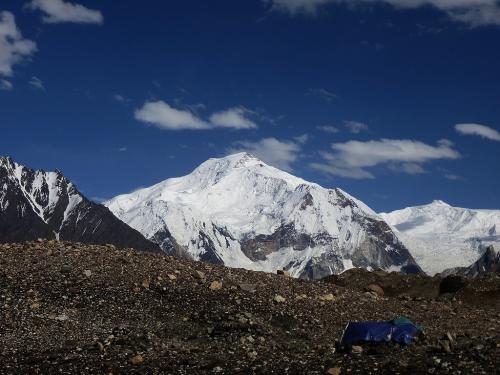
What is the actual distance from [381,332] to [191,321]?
8524 millimetres

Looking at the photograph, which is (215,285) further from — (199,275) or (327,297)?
(327,297)

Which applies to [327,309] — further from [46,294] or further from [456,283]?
[456,283]

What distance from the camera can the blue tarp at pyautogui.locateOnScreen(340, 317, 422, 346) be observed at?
24.7m

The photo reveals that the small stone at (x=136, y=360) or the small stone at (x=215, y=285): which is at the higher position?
the small stone at (x=215, y=285)

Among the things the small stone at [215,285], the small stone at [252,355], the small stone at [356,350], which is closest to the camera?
the small stone at [356,350]

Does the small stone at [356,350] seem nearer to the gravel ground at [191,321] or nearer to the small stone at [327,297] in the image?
the gravel ground at [191,321]

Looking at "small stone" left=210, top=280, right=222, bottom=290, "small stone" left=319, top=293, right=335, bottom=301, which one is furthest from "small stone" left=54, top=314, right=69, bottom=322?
"small stone" left=319, top=293, right=335, bottom=301

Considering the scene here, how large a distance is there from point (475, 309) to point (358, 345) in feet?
59.9

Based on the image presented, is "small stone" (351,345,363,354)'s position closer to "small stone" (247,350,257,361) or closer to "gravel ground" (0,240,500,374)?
"gravel ground" (0,240,500,374)

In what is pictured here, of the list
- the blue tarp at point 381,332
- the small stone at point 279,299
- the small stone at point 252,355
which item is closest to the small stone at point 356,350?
the blue tarp at point 381,332

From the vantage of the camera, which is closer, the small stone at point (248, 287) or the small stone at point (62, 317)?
the small stone at point (62, 317)

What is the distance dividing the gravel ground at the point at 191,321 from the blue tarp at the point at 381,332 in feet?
1.83

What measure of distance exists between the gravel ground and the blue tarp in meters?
0.56

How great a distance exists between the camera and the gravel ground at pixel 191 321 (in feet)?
75.0
